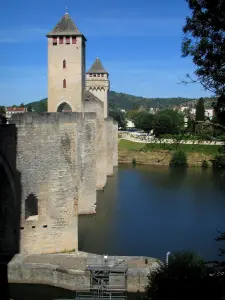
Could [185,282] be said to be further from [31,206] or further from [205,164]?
[205,164]

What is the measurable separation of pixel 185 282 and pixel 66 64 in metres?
15.2

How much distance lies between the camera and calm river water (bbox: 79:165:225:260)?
1449 centimetres

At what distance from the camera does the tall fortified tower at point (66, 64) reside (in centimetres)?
2039

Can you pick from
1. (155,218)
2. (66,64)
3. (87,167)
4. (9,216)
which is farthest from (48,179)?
(66,64)

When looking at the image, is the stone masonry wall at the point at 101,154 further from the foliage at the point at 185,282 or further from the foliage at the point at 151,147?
the foliage at the point at 185,282

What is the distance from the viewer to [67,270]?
10891mm

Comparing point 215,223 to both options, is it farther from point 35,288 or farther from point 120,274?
point 35,288

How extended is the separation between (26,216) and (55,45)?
11.3 m

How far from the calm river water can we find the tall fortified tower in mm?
5938

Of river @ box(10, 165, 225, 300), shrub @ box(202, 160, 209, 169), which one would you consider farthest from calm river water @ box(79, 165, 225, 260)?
shrub @ box(202, 160, 209, 169)

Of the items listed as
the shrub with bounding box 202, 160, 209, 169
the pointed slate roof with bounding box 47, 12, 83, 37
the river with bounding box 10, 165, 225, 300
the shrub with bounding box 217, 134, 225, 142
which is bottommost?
the river with bounding box 10, 165, 225, 300

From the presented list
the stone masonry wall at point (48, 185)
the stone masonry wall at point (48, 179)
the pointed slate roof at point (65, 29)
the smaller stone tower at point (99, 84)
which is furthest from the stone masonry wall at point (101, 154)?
the stone masonry wall at point (48, 185)

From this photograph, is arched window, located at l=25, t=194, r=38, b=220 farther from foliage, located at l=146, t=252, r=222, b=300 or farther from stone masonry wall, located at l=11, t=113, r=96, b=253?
foliage, located at l=146, t=252, r=222, b=300

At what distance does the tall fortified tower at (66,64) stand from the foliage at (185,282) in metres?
12.5
